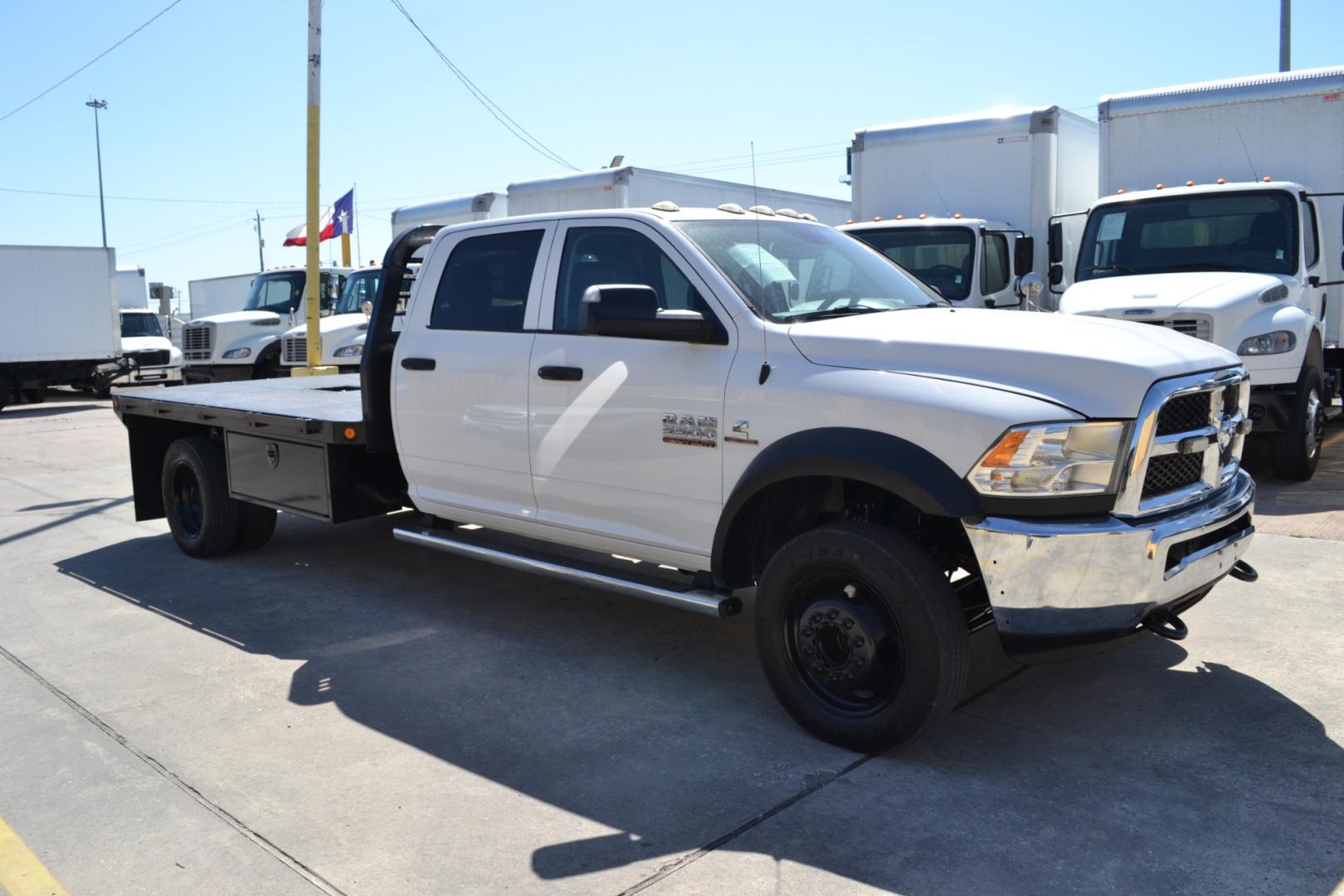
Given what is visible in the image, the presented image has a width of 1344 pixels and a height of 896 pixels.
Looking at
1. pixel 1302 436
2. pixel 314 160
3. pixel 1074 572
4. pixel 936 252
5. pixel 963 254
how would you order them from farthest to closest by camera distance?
pixel 314 160 → pixel 936 252 → pixel 963 254 → pixel 1302 436 → pixel 1074 572

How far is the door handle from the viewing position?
502 centimetres

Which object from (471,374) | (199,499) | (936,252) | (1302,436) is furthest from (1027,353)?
(936,252)

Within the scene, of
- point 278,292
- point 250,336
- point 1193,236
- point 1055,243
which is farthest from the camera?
point 278,292

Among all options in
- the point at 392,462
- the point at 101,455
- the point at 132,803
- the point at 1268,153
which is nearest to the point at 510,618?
the point at 392,462

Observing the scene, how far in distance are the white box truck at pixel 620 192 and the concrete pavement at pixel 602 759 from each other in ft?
27.5

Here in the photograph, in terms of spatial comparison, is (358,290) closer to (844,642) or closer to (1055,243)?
(1055,243)

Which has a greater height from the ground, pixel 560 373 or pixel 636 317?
pixel 636 317

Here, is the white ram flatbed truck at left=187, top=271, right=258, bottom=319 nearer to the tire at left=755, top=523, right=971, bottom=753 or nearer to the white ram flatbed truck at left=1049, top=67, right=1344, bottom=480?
the white ram flatbed truck at left=1049, top=67, right=1344, bottom=480

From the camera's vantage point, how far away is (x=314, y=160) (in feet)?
52.6

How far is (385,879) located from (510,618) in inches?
106

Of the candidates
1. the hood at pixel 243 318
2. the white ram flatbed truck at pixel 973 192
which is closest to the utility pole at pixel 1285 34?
the white ram flatbed truck at pixel 973 192

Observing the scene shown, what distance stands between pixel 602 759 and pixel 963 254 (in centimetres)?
836

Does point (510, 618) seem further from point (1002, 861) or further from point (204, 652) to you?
point (1002, 861)

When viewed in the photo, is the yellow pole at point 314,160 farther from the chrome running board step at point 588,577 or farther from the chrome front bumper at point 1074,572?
the chrome front bumper at point 1074,572
